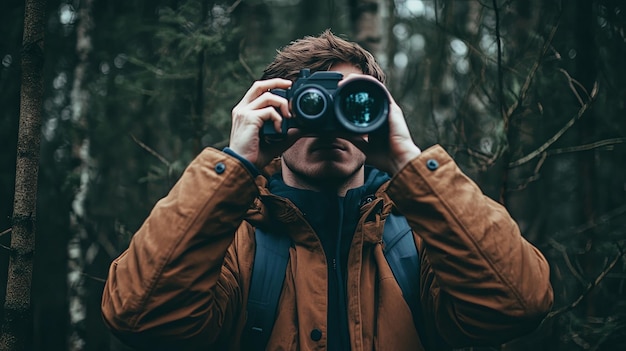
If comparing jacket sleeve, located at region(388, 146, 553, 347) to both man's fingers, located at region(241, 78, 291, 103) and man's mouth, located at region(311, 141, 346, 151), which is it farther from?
man's fingers, located at region(241, 78, 291, 103)

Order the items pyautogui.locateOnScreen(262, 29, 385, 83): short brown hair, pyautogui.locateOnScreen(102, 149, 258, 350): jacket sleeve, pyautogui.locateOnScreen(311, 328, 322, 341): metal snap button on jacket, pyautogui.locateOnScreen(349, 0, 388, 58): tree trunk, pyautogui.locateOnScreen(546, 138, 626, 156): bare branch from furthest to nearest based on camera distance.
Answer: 1. pyautogui.locateOnScreen(349, 0, 388, 58): tree trunk
2. pyautogui.locateOnScreen(546, 138, 626, 156): bare branch
3. pyautogui.locateOnScreen(262, 29, 385, 83): short brown hair
4. pyautogui.locateOnScreen(311, 328, 322, 341): metal snap button on jacket
5. pyautogui.locateOnScreen(102, 149, 258, 350): jacket sleeve

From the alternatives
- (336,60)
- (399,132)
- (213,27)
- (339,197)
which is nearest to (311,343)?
(339,197)

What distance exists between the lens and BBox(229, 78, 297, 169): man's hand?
1.98 metres

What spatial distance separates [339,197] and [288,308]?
52 centimetres

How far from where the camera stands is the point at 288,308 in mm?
2023

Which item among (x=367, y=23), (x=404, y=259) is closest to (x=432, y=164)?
(x=404, y=259)

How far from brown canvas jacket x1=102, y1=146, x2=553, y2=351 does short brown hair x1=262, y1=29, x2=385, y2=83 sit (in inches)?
31.1

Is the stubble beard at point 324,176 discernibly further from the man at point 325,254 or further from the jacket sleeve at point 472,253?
the jacket sleeve at point 472,253

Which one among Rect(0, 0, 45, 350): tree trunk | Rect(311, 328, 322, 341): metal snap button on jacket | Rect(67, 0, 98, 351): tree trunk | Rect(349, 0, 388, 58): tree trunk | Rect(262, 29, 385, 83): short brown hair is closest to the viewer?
Rect(311, 328, 322, 341): metal snap button on jacket

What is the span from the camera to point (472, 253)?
1.81 meters

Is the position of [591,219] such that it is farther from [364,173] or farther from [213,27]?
[213,27]

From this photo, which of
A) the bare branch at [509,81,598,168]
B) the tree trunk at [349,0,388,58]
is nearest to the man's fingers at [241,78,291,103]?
the bare branch at [509,81,598,168]

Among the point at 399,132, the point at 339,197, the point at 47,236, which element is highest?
the point at 399,132

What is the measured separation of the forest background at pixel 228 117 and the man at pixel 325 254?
3.75 ft
